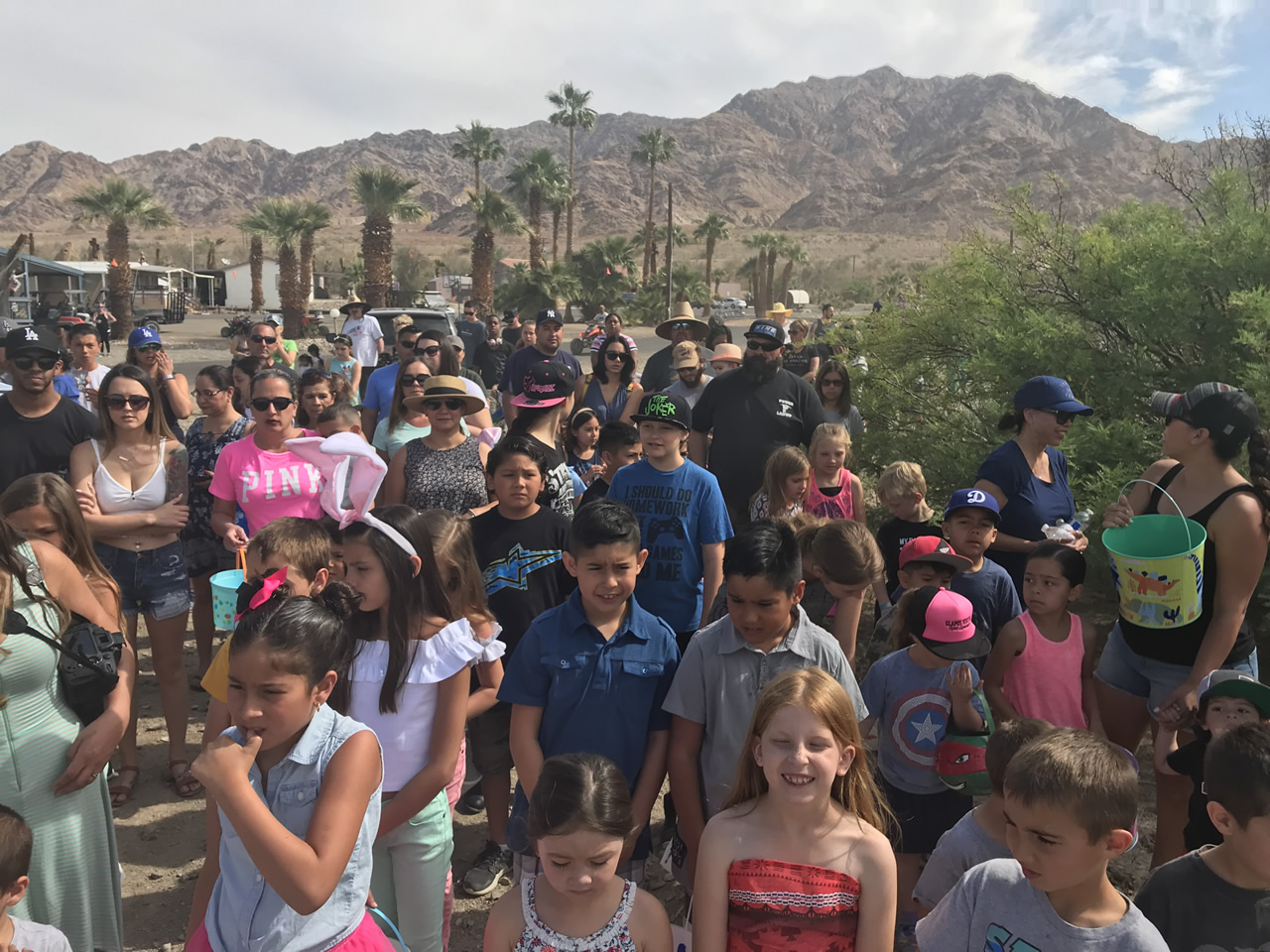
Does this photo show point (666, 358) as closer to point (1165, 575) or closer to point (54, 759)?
point (1165, 575)

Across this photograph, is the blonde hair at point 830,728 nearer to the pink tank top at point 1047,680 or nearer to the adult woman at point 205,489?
the pink tank top at point 1047,680

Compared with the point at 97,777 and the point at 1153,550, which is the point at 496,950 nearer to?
the point at 97,777

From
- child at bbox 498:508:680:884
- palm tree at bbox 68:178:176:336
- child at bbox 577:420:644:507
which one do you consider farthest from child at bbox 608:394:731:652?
palm tree at bbox 68:178:176:336

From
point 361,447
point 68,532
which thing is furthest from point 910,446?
point 68,532

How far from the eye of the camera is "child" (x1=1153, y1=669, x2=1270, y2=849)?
2.78 m

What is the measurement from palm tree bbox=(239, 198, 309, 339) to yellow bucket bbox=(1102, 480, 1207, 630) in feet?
117

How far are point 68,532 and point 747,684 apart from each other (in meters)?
2.41

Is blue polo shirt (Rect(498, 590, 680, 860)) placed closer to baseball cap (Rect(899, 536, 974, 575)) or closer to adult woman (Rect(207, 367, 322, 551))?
baseball cap (Rect(899, 536, 974, 575))

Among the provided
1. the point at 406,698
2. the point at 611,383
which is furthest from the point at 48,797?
the point at 611,383

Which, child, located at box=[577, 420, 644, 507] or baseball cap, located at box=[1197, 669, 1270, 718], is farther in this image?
child, located at box=[577, 420, 644, 507]

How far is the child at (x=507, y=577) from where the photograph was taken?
150 inches

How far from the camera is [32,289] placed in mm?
41375

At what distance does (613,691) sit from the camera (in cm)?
292

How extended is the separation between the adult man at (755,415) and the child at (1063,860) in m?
3.65
